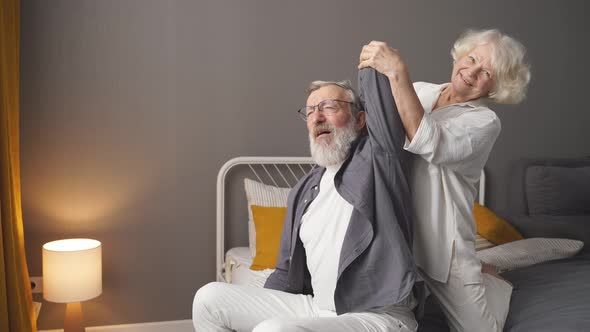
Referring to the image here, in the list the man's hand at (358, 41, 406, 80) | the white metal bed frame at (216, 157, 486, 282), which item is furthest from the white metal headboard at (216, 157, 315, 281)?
the man's hand at (358, 41, 406, 80)

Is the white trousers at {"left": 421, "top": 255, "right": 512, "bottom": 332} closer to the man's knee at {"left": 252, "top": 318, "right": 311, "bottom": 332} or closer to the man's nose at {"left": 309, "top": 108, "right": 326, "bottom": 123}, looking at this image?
the man's knee at {"left": 252, "top": 318, "right": 311, "bottom": 332}

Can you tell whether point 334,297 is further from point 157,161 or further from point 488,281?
point 157,161

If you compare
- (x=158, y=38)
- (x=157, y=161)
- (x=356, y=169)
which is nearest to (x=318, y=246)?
(x=356, y=169)

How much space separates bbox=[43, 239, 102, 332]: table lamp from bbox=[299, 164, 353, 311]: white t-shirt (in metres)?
1.24

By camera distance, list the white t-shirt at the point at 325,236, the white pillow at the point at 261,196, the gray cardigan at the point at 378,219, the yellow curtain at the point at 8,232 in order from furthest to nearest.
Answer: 1. the white pillow at the point at 261,196
2. the yellow curtain at the point at 8,232
3. the white t-shirt at the point at 325,236
4. the gray cardigan at the point at 378,219

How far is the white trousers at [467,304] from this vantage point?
1534 millimetres

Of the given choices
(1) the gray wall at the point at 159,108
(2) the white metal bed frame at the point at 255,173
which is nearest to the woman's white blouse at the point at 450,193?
(2) the white metal bed frame at the point at 255,173

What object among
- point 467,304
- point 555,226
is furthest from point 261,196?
point 555,226

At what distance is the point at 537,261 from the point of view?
2.32 metres

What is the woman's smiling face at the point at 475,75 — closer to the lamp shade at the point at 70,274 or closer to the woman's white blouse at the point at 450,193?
the woman's white blouse at the point at 450,193

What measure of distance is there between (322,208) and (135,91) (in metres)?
1.51

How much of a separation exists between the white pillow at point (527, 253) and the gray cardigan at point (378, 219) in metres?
0.86

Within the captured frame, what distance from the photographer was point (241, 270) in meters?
2.47

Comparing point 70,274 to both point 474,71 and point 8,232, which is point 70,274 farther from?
point 474,71
